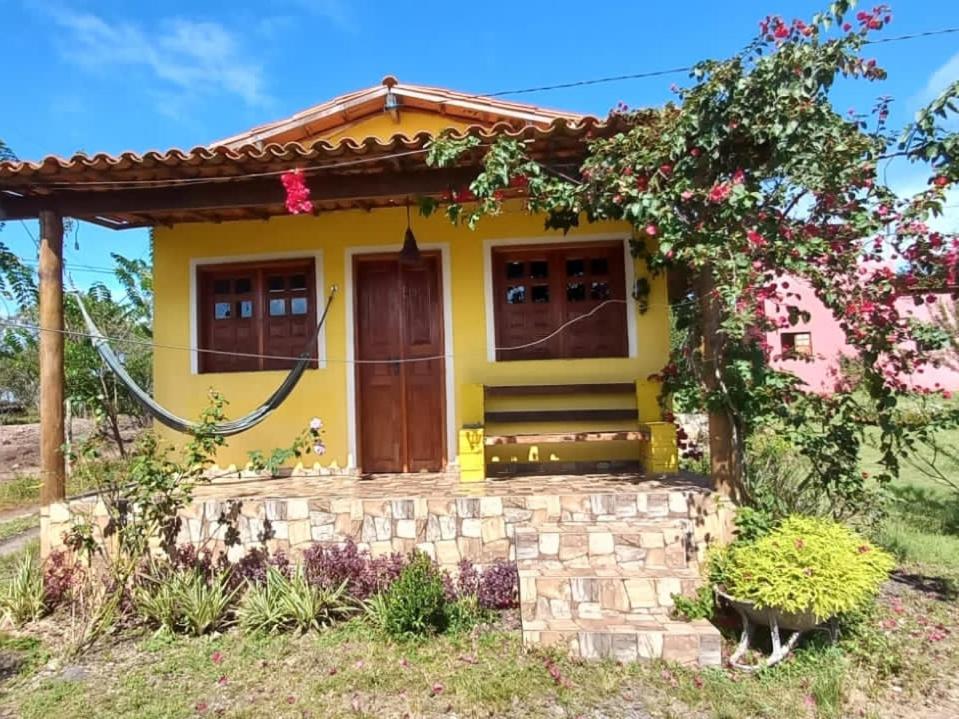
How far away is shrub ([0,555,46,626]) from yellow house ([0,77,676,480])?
1.89m

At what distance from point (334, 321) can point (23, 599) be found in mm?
3187

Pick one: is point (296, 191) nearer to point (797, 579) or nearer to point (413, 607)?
point (413, 607)

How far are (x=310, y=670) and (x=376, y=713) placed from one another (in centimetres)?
61

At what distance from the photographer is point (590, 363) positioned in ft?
18.3

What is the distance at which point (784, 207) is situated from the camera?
3.67 metres

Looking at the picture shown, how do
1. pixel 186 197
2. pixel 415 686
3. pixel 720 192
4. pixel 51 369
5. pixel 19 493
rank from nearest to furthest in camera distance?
pixel 415 686 → pixel 720 192 → pixel 51 369 → pixel 186 197 → pixel 19 493

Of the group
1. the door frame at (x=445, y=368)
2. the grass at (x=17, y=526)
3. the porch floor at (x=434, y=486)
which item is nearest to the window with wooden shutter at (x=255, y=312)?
the door frame at (x=445, y=368)

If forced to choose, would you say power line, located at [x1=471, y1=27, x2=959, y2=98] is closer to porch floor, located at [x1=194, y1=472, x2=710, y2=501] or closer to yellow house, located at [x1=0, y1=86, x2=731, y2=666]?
yellow house, located at [x1=0, y1=86, x2=731, y2=666]

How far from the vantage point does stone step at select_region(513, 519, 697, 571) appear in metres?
3.91

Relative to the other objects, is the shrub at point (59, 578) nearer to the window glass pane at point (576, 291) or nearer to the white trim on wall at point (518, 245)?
the white trim on wall at point (518, 245)

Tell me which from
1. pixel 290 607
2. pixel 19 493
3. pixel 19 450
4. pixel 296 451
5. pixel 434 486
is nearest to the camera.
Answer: pixel 290 607

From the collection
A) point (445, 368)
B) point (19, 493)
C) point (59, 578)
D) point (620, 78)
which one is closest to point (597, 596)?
point (445, 368)

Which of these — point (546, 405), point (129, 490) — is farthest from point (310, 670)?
point (546, 405)

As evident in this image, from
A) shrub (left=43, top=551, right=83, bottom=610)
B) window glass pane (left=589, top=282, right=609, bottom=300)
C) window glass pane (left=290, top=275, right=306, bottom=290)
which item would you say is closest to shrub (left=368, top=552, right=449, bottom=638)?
shrub (left=43, top=551, right=83, bottom=610)
